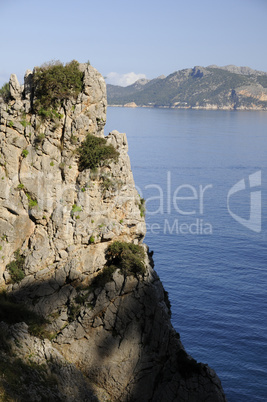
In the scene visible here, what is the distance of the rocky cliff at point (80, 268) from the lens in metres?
25.2

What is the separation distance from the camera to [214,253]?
61781 millimetres

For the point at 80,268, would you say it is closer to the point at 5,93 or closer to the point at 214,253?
the point at 5,93

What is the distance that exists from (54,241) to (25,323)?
451 centimetres

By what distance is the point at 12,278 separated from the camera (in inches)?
1050

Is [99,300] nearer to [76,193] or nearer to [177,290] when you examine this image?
[76,193]

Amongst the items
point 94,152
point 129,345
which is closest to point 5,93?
point 94,152

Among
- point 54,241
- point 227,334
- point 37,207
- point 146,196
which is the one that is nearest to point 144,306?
Answer: point 54,241

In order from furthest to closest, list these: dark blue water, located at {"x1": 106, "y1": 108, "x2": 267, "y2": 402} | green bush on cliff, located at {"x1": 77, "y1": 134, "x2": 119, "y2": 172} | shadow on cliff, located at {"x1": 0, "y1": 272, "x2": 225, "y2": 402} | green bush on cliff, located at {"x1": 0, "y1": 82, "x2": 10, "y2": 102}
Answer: dark blue water, located at {"x1": 106, "y1": 108, "x2": 267, "y2": 402} < green bush on cliff, located at {"x1": 0, "y1": 82, "x2": 10, "y2": 102} < green bush on cliff, located at {"x1": 77, "y1": 134, "x2": 119, "y2": 172} < shadow on cliff, located at {"x1": 0, "y1": 272, "x2": 225, "y2": 402}

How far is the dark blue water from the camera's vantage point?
41.9 meters

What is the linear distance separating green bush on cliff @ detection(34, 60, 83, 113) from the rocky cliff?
24 cm

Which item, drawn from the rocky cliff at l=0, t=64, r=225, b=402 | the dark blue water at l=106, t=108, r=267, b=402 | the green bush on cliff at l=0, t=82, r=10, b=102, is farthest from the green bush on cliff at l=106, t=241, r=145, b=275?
the dark blue water at l=106, t=108, r=267, b=402

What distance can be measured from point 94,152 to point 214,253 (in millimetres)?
38144

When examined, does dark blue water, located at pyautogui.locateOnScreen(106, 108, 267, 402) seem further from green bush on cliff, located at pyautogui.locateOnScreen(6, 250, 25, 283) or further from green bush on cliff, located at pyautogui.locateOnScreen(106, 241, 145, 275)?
green bush on cliff, located at pyautogui.locateOnScreen(6, 250, 25, 283)

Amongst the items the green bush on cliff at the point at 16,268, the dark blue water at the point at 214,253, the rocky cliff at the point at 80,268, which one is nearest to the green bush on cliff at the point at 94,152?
the rocky cliff at the point at 80,268
